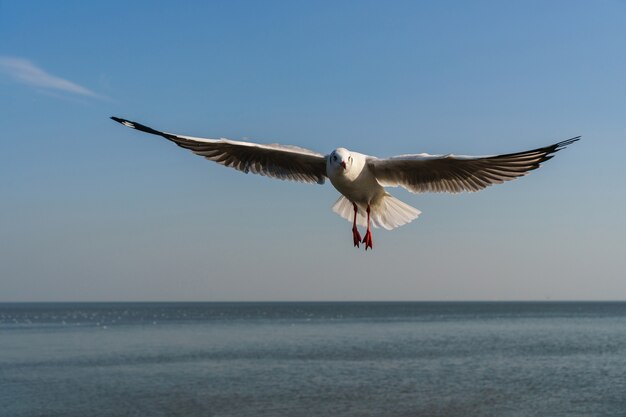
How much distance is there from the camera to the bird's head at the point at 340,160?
7543 mm

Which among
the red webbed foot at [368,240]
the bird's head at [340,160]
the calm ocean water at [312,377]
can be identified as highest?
the bird's head at [340,160]

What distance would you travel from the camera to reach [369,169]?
8375 millimetres

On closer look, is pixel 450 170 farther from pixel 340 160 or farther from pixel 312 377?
pixel 312 377

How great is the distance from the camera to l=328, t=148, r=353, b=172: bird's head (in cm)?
754

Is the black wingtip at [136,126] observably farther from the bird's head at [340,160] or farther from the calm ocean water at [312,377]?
the calm ocean water at [312,377]

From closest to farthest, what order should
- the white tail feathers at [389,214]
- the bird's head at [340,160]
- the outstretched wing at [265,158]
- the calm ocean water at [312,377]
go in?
the bird's head at [340,160] → the outstretched wing at [265,158] → the white tail feathers at [389,214] → the calm ocean water at [312,377]

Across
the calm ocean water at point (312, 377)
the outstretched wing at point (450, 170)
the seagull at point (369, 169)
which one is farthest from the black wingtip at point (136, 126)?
the calm ocean water at point (312, 377)

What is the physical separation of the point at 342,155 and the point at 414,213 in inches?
94.5

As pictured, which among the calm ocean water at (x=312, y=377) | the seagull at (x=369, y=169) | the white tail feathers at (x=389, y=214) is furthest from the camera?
the calm ocean water at (x=312, y=377)

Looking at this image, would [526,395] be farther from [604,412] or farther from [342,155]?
[342,155]

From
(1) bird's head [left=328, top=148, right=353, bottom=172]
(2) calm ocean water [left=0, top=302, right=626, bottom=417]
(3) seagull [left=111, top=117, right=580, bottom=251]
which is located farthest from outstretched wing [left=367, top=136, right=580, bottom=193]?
(2) calm ocean water [left=0, top=302, right=626, bottom=417]

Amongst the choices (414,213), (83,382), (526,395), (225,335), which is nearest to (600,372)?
(526,395)

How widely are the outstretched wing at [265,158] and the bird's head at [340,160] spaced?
2.59 ft

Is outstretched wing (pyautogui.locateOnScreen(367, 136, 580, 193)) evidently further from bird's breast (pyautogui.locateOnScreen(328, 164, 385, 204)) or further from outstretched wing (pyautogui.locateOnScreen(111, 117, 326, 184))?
outstretched wing (pyautogui.locateOnScreen(111, 117, 326, 184))
